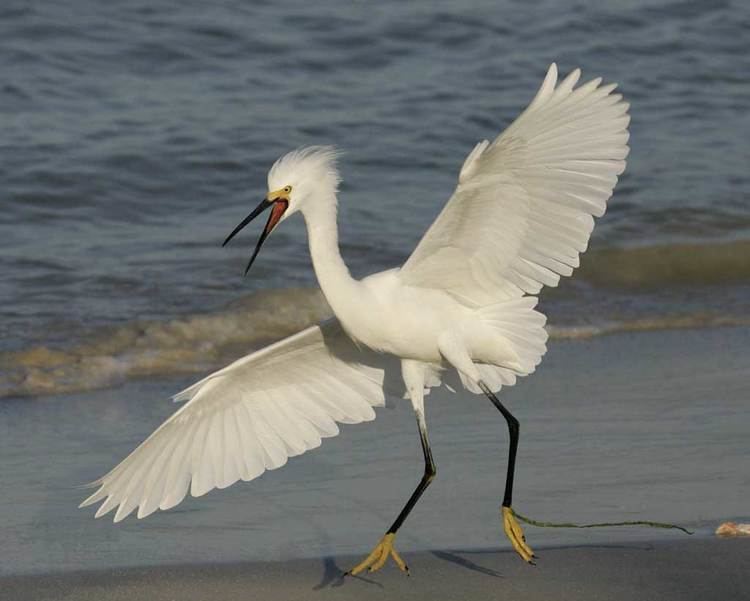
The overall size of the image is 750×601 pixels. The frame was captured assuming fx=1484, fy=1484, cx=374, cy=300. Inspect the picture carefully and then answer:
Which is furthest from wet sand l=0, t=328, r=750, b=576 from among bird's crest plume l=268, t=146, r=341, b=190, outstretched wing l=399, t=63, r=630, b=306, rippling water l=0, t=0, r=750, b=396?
bird's crest plume l=268, t=146, r=341, b=190

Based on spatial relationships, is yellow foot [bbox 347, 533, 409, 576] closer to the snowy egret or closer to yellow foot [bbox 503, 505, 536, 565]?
the snowy egret

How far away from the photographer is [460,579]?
4.67m

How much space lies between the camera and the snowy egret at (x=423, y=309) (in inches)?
186

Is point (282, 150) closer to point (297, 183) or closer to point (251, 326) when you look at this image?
point (251, 326)

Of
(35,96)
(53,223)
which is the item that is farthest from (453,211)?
(35,96)

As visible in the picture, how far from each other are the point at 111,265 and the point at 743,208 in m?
4.32

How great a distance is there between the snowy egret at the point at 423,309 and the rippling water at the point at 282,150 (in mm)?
2103

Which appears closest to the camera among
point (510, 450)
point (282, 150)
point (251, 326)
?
point (510, 450)

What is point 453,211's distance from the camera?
4797 mm

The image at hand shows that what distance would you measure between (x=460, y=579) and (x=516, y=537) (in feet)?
0.80

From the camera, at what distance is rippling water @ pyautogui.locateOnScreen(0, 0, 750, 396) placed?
832cm

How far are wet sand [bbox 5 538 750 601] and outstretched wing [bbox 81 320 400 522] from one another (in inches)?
12.7

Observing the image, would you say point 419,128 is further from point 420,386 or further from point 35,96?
point 420,386

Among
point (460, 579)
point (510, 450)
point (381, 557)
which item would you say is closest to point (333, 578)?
point (381, 557)
